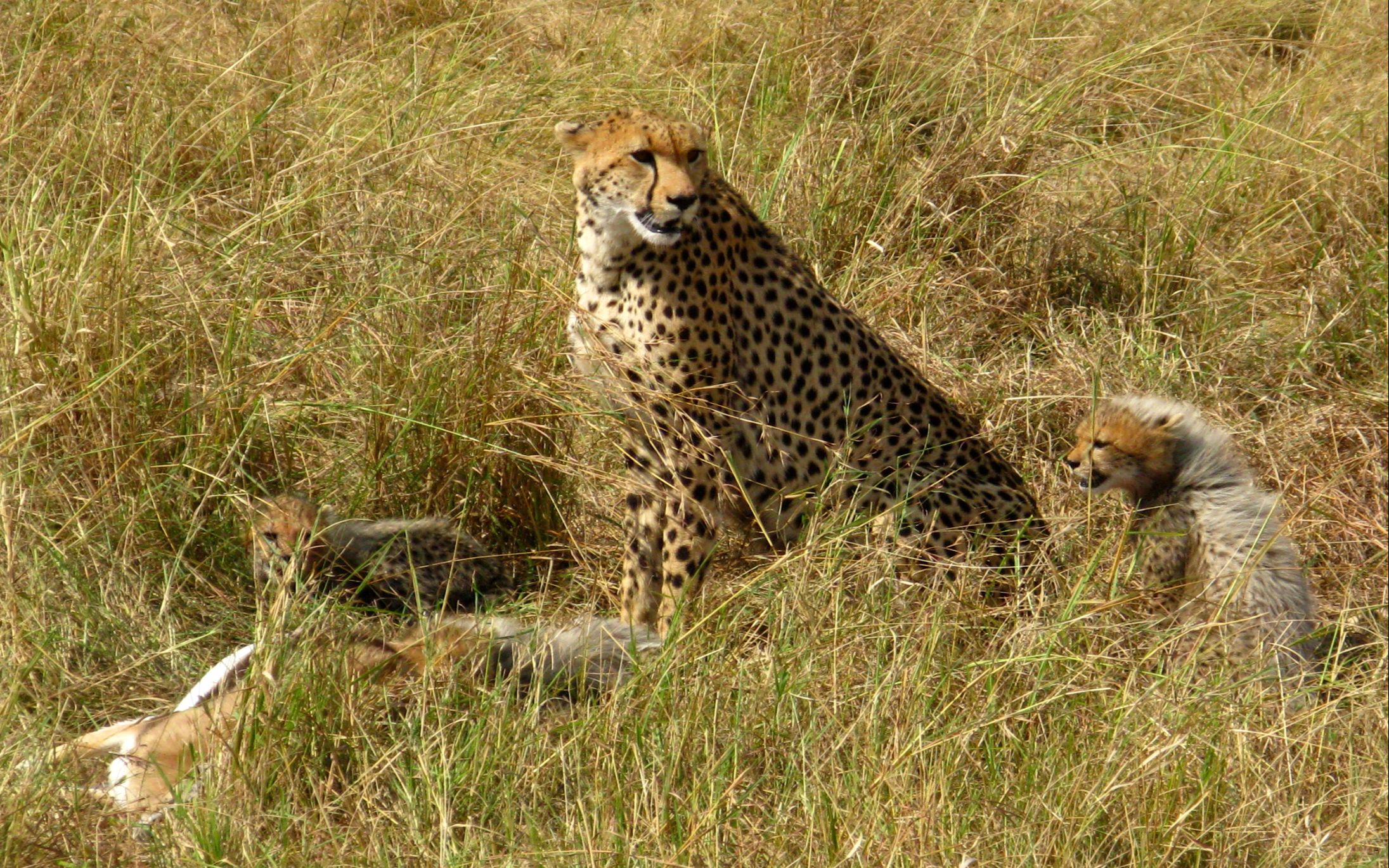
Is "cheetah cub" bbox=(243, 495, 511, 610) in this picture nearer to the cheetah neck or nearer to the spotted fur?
the spotted fur

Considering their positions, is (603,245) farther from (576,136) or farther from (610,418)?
(610,418)

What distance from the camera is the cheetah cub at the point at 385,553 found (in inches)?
127

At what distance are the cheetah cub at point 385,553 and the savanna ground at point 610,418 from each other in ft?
0.30

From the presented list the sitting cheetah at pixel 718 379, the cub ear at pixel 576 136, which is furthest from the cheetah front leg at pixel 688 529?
the cub ear at pixel 576 136

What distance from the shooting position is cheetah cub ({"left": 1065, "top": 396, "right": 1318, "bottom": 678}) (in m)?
3.11

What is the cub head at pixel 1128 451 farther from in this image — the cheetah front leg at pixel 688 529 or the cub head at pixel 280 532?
the cub head at pixel 280 532

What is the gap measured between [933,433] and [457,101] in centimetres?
180

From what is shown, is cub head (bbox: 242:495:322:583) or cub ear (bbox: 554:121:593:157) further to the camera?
cub ear (bbox: 554:121:593:157)

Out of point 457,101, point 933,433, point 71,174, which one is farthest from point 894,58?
point 71,174

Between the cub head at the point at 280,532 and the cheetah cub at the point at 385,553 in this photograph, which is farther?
the cheetah cub at the point at 385,553

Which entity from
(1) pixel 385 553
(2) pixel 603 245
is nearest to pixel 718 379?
(2) pixel 603 245

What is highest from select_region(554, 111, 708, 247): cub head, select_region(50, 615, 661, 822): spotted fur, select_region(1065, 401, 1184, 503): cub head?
select_region(554, 111, 708, 247): cub head

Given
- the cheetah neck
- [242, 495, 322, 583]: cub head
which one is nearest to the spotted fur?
[242, 495, 322, 583]: cub head

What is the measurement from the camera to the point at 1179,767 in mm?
2449
